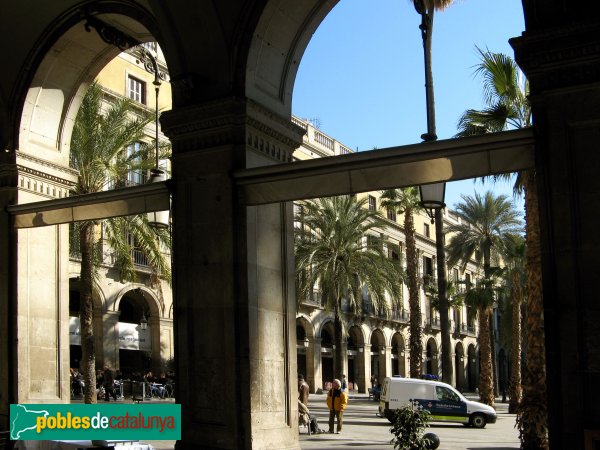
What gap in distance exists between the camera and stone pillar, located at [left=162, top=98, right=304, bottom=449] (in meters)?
8.62

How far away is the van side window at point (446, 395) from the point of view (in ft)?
88.0

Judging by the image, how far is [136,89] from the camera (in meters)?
38.7

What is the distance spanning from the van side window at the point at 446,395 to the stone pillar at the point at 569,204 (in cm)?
2051

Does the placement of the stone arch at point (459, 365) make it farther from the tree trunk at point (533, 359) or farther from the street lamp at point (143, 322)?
the tree trunk at point (533, 359)

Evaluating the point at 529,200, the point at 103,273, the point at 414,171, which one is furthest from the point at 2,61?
the point at 103,273

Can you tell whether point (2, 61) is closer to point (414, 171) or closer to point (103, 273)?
point (414, 171)

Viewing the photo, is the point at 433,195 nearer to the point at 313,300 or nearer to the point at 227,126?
the point at 227,126

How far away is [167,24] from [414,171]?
11.1 feet

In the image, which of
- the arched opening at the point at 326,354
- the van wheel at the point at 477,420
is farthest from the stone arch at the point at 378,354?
the van wheel at the point at 477,420

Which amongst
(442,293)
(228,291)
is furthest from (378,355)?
(228,291)

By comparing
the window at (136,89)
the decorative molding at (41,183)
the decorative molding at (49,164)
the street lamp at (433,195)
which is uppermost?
the window at (136,89)

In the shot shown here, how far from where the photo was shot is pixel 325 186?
8.67 metres

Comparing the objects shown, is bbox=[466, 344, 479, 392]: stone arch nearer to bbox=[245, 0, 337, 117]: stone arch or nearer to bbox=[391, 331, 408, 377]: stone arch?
bbox=[391, 331, 408, 377]: stone arch

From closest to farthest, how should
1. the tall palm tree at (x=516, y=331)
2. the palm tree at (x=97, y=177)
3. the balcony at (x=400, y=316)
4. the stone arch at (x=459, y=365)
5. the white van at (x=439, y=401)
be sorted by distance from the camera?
the palm tree at (x=97, y=177) < the white van at (x=439, y=401) < the tall palm tree at (x=516, y=331) < the balcony at (x=400, y=316) < the stone arch at (x=459, y=365)
